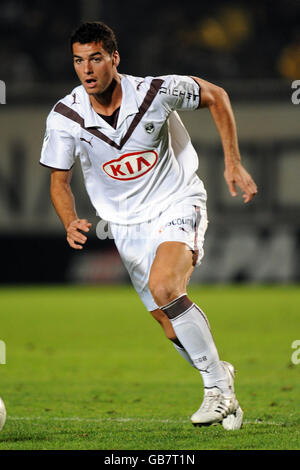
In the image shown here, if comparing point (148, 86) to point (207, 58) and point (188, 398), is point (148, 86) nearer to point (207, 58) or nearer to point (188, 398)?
point (188, 398)

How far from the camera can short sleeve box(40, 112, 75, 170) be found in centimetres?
525

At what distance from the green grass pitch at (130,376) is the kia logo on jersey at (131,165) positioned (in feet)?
4.69

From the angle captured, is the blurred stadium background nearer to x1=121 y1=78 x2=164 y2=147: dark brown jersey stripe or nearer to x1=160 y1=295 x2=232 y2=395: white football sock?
x1=121 y1=78 x2=164 y2=147: dark brown jersey stripe

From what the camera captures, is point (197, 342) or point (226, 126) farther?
point (226, 126)

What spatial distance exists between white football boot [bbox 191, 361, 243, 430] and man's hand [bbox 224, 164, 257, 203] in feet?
3.41

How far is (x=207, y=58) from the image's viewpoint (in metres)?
20.5

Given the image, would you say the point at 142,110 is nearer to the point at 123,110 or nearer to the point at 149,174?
the point at 123,110

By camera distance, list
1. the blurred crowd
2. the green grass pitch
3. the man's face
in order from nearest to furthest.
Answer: the green grass pitch → the man's face → the blurred crowd

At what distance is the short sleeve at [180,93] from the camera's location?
5199 mm

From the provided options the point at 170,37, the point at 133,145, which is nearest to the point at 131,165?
the point at 133,145

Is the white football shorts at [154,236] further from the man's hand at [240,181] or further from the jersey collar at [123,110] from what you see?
the jersey collar at [123,110]

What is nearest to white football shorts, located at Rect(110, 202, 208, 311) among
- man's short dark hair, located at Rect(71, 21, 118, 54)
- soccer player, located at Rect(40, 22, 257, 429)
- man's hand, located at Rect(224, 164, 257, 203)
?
soccer player, located at Rect(40, 22, 257, 429)

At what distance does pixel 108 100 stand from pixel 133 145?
0.96ft

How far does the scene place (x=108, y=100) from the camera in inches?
206
